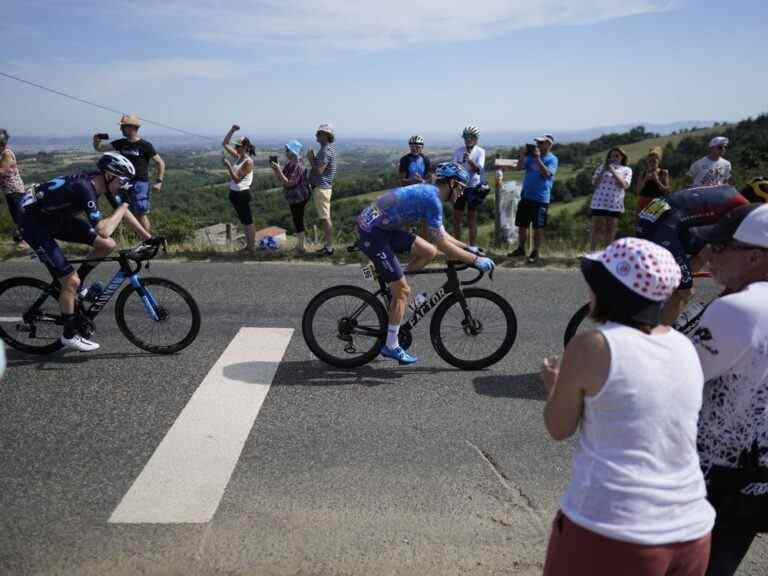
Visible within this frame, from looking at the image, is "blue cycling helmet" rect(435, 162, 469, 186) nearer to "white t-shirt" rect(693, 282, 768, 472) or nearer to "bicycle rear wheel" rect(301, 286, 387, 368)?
"bicycle rear wheel" rect(301, 286, 387, 368)

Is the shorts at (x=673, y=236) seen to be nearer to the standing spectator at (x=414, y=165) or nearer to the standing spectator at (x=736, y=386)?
the standing spectator at (x=736, y=386)

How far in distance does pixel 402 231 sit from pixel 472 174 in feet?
16.8

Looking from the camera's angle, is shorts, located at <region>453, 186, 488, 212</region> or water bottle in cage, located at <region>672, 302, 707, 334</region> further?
shorts, located at <region>453, 186, 488, 212</region>

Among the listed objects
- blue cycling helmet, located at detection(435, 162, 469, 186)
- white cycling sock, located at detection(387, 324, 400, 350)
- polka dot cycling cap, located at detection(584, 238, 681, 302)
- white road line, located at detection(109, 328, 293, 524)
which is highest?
polka dot cycling cap, located at detection(584, 238, 681, 302)

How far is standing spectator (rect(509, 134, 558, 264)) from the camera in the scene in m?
10.1

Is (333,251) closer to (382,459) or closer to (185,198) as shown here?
(382,459)

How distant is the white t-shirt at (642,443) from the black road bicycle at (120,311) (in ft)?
16.3

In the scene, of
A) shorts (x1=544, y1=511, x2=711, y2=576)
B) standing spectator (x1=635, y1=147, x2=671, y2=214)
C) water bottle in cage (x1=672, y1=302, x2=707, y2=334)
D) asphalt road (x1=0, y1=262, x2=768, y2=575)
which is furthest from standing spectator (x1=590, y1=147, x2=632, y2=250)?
shorts (x1=544, y1=511, x2=711, y2=576)

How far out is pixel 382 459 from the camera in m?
4.45

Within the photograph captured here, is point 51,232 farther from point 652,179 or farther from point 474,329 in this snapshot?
point 652,179

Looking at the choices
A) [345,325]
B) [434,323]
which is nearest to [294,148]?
[345,325]

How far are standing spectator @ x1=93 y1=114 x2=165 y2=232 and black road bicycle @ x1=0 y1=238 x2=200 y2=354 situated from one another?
12.6 ft

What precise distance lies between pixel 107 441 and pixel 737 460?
4.05 meters

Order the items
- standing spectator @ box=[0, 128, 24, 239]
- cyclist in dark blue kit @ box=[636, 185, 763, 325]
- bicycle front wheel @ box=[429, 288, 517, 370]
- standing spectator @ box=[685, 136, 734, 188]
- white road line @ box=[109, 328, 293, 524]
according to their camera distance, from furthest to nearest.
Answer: standing spectator @ box=[685, 136, 734, 188]
standing spectator @ box=[0, 128, 24, 239]
bicycle front wheel @ box=[429, 288, 517, 370]
cyclist in dark blue kit @ box=[636, 185, 763, 325]
white road line @ box=[109, 328, 293, 524]
